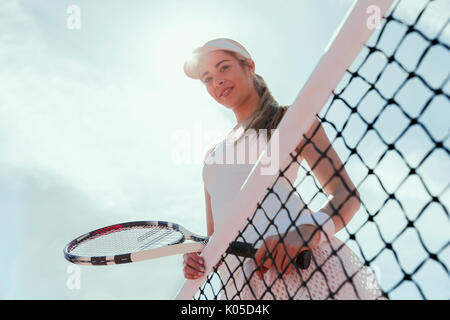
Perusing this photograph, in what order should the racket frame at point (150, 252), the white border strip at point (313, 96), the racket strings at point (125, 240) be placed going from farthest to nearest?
the racket strings at point (125, 240) → the racket frame at point (150, 252) → the white border strip at point (313, 96)

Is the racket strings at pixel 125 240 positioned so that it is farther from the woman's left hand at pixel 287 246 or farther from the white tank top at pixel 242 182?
the woman's left hand at pixel 287 246

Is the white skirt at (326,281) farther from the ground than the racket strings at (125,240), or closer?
farther from the ground

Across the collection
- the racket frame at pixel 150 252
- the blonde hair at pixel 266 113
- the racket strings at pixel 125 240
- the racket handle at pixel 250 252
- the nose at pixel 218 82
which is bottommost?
the racket strings at pixel 125 240

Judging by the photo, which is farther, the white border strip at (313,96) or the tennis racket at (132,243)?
the tennis racket at (132,243)

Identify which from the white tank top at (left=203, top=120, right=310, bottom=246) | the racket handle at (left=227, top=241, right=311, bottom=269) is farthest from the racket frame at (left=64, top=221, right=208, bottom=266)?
the racket handle at (left=227, top=241, right=311, bottom=269)

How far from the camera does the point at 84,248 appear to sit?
1746 millimetres

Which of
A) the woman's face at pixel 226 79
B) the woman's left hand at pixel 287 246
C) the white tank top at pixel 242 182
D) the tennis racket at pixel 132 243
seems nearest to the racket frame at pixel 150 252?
the tennis racket at pixel 132 243

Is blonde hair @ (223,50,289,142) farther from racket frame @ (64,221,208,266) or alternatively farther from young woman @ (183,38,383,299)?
racket frame @ (64,221,208,266)

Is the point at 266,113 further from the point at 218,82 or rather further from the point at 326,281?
the point at 326,281

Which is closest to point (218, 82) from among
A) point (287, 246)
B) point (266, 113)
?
point (266, 113)

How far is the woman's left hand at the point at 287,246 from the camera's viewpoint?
3.55 ft

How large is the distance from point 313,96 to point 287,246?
1.26 ft
